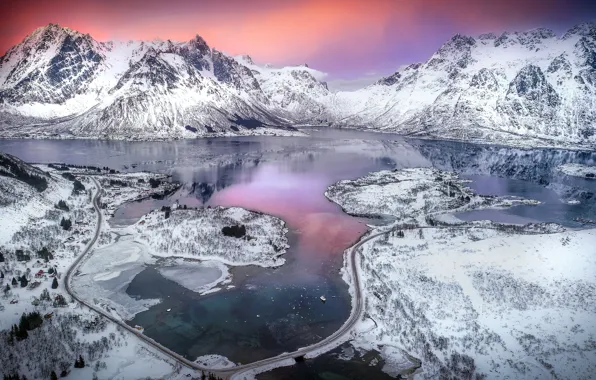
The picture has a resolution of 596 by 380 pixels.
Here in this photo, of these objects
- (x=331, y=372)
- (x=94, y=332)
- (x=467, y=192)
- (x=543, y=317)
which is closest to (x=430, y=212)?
(x=467, y=192)

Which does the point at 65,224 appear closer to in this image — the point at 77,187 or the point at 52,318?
the point at 77,187

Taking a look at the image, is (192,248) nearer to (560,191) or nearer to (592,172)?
(560,191)

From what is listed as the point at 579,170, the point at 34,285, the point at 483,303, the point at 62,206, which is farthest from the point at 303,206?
the point at 579,170

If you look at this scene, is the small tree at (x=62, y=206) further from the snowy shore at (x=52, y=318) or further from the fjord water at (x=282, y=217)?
the fjord water at (x=282, y=217)

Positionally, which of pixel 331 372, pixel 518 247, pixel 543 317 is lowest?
pixel 331 372

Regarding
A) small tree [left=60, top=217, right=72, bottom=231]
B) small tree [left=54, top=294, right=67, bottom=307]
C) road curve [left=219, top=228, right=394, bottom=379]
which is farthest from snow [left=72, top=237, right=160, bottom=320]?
road curve [left=219, top=228, right=394, bottom=379]

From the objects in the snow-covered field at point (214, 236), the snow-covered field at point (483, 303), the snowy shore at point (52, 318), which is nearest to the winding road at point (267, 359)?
the snowy shore at point (52, 318)
